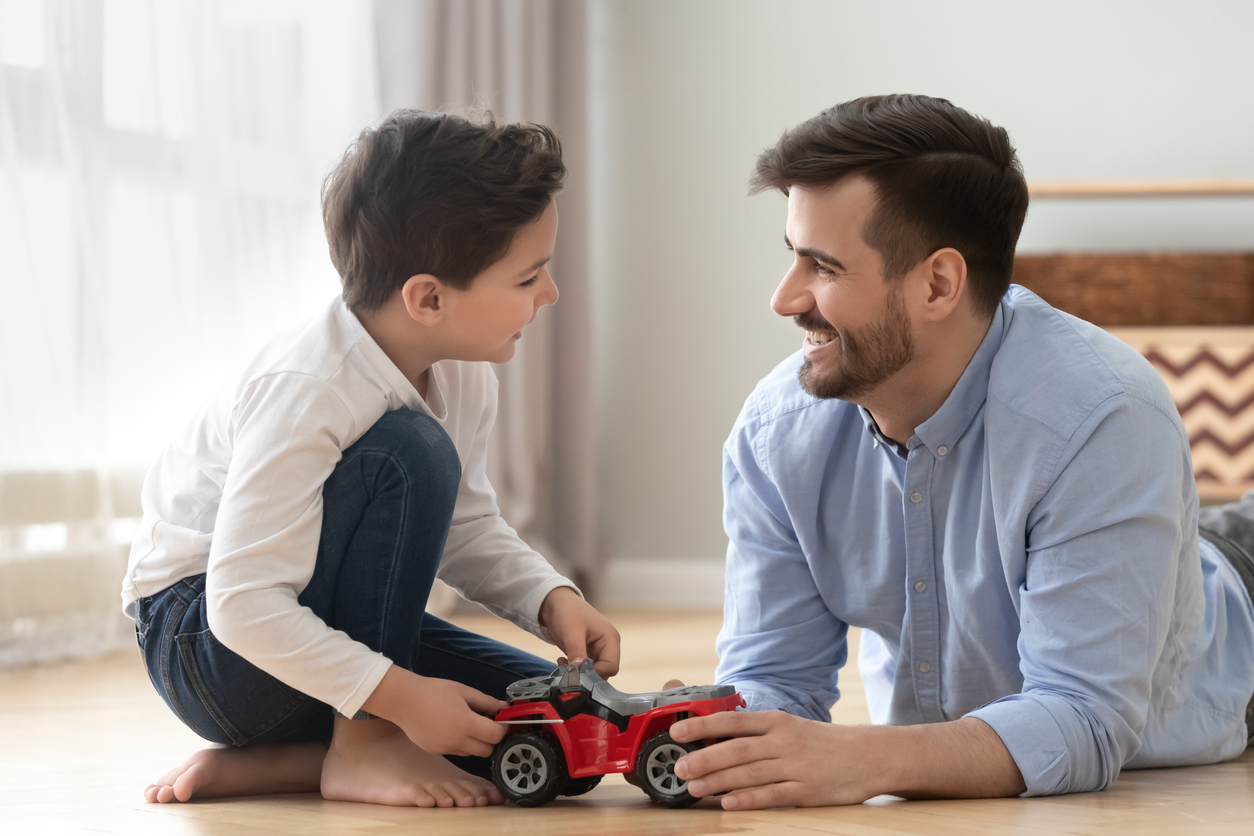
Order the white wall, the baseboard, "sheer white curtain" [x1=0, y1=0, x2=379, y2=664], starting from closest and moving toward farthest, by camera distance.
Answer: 1. "sheer white curtain" [x1=0, y1=0, x2=379, y2=664]
2. the white wall
3. the baseboard

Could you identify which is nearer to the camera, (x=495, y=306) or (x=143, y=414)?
(x=495, y=306)

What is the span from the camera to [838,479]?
128 centimetres

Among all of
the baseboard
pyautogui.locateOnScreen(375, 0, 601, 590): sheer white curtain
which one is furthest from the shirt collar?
the baseboard

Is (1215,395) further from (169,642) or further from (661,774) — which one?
(169,642)

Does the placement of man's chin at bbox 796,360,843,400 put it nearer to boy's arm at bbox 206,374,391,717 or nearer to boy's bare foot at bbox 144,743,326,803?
boy's arm at bbox 206,374,391,717

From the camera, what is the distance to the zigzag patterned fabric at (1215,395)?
2611 mm

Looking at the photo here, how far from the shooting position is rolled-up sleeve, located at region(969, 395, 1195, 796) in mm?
1037

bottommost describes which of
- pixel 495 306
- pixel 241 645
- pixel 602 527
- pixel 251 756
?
pixel 602 527

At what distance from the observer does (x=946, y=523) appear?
3.91ft

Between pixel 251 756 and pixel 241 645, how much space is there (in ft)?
0.63

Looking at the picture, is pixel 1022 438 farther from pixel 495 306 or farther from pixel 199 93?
pixel 199 93

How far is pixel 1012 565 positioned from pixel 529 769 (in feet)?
1.54

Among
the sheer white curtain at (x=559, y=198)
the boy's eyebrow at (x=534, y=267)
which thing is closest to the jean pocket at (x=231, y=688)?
the boy's eyebrow at (x=534, y=267)

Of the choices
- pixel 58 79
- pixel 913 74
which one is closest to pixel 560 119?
pixel 913 74
